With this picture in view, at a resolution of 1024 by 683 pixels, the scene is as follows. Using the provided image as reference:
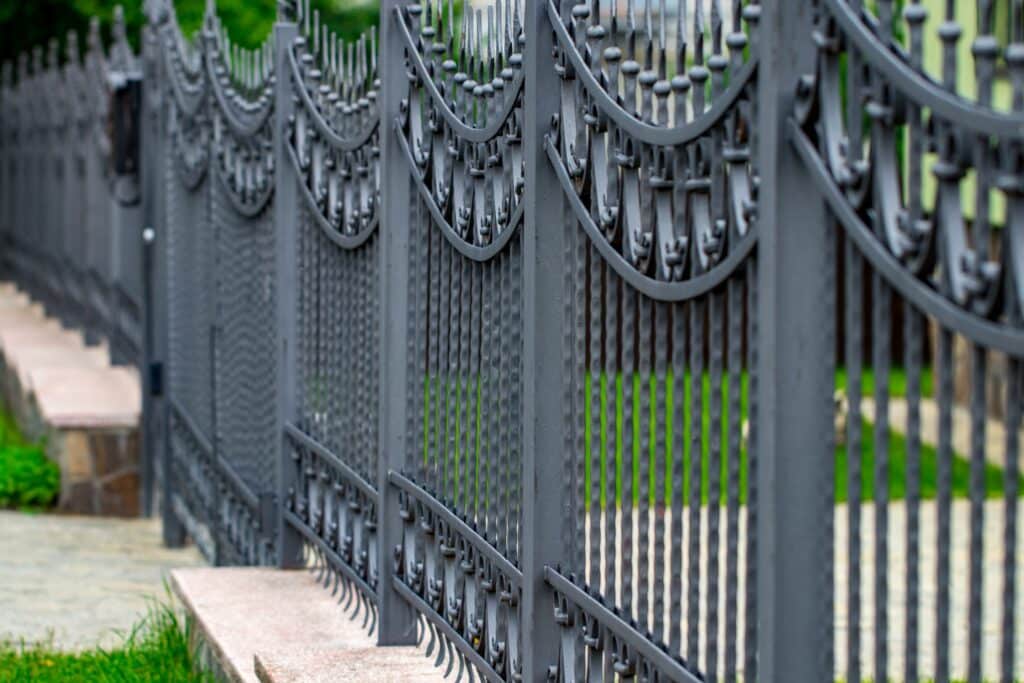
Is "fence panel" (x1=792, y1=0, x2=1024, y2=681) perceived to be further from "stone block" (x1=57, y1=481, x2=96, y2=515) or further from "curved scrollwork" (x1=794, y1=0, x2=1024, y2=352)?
"stone block" (x1=57, y1=481, x2=96, y2=515)

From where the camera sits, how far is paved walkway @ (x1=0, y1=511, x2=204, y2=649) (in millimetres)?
7164

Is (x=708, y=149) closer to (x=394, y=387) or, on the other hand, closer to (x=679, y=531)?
(x=679, y=531)

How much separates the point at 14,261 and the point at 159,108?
7.81 m

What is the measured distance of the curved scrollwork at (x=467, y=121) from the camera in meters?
4.01

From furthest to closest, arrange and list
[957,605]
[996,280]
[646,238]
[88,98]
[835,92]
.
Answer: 1. [88,98]
2. [957,605]
3. [646,238]
4. [835,92]
5. [996,280]

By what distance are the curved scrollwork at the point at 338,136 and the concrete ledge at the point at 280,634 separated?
3.64ft

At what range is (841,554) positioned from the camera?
35.0 feet

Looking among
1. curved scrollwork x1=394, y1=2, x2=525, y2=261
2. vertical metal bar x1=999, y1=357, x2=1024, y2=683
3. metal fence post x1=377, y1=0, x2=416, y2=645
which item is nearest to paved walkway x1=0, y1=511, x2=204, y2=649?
metal fence post x1=377, y1=0, x2=416, y2=645

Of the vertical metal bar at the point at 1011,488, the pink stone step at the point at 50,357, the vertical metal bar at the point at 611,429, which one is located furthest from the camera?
the pink stone step at the point at 50,357

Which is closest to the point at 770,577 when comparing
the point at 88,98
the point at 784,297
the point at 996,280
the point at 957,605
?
the point at 784,297

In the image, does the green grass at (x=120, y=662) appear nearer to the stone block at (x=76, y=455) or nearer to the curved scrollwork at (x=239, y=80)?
the curved scrollwork at (x=239, y=80)

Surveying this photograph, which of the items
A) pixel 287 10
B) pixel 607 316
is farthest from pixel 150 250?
A: pixel 607 316

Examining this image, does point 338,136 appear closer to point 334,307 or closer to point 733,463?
point 334,307

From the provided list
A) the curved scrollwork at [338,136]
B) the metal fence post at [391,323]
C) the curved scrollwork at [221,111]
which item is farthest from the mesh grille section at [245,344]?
the metal fence post at [391,323]
